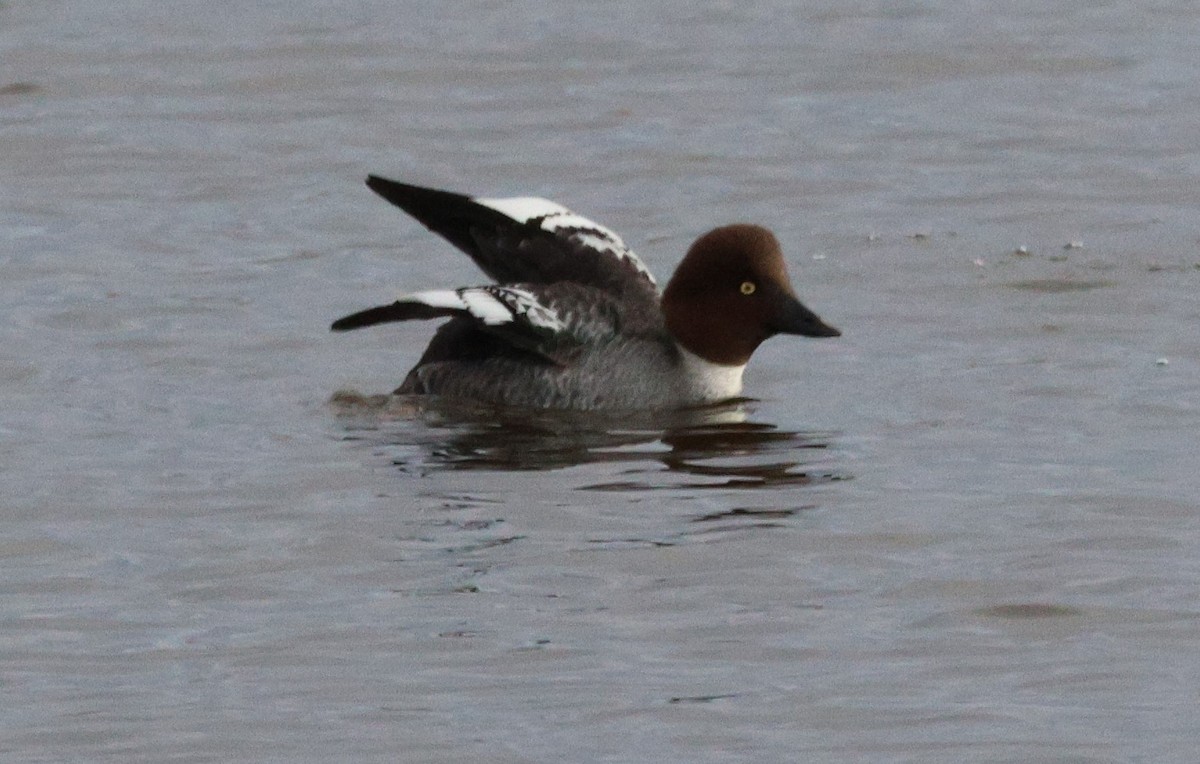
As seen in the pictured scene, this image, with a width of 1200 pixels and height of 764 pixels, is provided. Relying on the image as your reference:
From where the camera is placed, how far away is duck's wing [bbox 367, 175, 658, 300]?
1250 cm

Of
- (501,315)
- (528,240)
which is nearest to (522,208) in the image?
(528,240)

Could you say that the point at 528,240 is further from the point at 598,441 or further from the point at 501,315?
the point at 598,441

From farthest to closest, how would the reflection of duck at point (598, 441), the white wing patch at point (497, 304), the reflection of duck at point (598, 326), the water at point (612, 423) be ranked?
the reflection of duck at point (598, 326) < the white wing patch at point (497, 304) < the reflection of duck at point (598, 441) < the water at point (612, 423)

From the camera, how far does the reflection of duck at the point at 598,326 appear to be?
12.1 m

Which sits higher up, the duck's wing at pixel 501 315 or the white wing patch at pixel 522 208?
the white wing patch at pixel 522 208

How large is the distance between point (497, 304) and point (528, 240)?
28.5 inches

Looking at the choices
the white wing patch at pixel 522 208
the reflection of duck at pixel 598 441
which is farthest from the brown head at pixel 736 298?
the white wing patch at pixel 522 208

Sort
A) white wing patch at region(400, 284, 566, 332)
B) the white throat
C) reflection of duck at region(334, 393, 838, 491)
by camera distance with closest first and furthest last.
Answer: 1. reflection of duck at region(334, 393, 838, 491)
2. white wing patch at region(400, 284, 566, 332)
3. the white throat

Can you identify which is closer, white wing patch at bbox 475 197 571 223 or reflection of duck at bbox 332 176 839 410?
reflection of duck at bbox 332 176 839 410

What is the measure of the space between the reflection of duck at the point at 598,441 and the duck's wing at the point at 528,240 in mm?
724

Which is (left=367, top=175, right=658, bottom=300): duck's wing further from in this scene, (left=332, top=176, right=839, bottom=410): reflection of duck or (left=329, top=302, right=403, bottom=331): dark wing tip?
(left=329, top=302, right=403, bottom=331): dark wing tip

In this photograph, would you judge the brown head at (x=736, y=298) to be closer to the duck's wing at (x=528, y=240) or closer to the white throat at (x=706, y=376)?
the white throat at (x=706, y=376)

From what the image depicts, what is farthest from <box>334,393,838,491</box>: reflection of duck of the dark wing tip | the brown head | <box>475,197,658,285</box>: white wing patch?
<box>475,197,658,285</box>: white wing patch

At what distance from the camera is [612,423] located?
39.2ft
